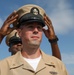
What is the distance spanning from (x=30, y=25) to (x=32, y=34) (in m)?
0.21

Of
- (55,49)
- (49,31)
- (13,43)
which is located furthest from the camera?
(13,43)

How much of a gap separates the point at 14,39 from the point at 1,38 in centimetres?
146

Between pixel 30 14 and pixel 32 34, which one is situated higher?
pixel 30 14

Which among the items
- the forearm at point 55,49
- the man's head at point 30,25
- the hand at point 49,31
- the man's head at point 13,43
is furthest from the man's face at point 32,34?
the man's head at point 13,43

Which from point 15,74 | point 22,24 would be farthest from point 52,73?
point 22,24

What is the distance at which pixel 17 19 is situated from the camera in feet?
19.5

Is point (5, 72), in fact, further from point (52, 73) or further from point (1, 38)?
point (1, 38)

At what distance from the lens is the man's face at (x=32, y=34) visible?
5.17m

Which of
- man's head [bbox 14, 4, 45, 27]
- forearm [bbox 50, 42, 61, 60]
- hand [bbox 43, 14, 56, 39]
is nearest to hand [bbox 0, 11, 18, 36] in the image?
man's head [bbox 14, 4, 45, 27]

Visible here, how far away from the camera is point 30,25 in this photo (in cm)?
530

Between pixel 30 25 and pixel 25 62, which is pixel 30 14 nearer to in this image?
pixel 30 25

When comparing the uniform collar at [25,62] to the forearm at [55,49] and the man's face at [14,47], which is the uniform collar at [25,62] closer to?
the forearm at [55,49]

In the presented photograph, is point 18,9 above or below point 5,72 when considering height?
above

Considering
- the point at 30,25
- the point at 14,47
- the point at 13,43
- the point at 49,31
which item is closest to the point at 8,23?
the point at 49,31
